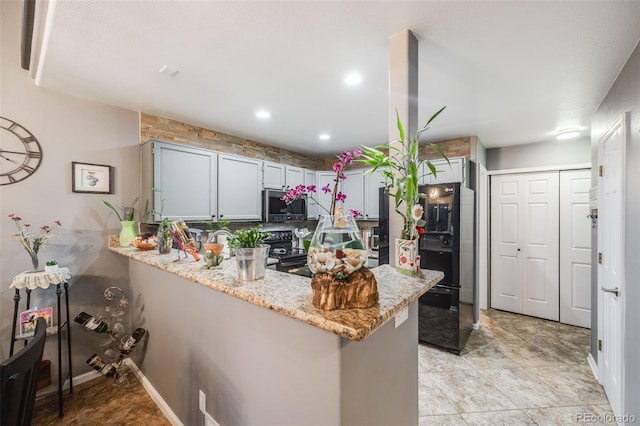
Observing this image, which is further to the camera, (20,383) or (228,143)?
(228,143)

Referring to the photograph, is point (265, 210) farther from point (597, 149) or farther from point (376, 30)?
point (597, 149)

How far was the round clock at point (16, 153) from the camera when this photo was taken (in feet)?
6.60

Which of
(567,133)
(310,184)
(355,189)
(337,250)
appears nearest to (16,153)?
(337,250)

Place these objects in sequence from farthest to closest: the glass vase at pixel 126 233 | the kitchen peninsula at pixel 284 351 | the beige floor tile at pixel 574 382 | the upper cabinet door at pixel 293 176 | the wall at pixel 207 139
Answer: the upper cabinet door at pixel 293 176, the wall at pixel 207 139, the glass vase at pixel 126 233, the beige floor tile at pixel 574 382, the kitchen peninsula at pixel 284 351

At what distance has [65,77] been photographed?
200cm

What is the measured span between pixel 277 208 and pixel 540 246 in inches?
145

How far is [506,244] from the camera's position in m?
4.04

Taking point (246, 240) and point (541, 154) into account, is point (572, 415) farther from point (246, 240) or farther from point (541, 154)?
point (541, 154)

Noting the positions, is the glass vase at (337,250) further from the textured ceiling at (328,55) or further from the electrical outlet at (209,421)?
the electrical outlet at (209,421)

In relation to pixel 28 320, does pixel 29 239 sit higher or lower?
higher

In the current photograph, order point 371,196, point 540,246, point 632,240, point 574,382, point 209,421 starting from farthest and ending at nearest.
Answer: point 371,196 < point 540,246 < point 574,382 < point 632,240 < point 209,421

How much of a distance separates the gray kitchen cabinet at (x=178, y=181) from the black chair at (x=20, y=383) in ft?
5.43

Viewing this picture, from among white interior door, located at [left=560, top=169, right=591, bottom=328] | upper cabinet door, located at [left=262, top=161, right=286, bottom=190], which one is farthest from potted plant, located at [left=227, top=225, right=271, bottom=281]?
white interior door, located at [left=560, top=169, right=591, bottom=328]

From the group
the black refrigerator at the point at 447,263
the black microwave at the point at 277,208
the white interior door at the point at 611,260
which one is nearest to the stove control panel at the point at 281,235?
the black microwave at the point at 277,208
